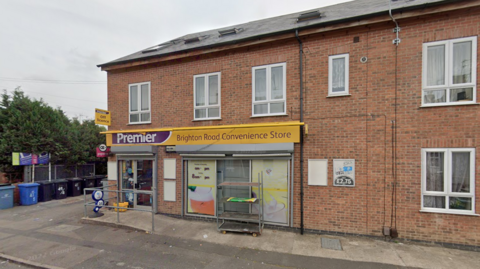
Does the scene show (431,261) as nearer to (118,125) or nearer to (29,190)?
(118,125)

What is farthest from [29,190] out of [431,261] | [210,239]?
[431,261]

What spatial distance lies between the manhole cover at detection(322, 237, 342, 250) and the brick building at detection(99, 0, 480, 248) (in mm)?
420

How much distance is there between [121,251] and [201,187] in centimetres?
293

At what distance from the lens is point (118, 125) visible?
8875mm

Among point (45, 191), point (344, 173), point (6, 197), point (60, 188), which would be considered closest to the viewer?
point (344, 173)

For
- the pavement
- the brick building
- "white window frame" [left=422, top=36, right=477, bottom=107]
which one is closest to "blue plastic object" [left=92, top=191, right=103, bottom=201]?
the pavement

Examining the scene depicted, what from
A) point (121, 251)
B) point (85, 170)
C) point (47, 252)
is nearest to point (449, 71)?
point (121, 251)

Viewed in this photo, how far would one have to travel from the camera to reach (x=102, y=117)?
336 inches

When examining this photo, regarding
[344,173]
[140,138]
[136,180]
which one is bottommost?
[136,180]

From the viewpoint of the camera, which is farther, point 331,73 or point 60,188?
point 60,188

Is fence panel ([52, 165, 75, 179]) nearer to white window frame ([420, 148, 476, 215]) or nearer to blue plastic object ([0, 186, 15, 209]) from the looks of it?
blue plastic object ([0, 186, 15, 209])

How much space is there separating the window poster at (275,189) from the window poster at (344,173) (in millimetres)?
1428

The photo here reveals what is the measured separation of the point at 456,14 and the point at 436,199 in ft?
15.6

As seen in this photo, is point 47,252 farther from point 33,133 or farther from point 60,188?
point 33,133
